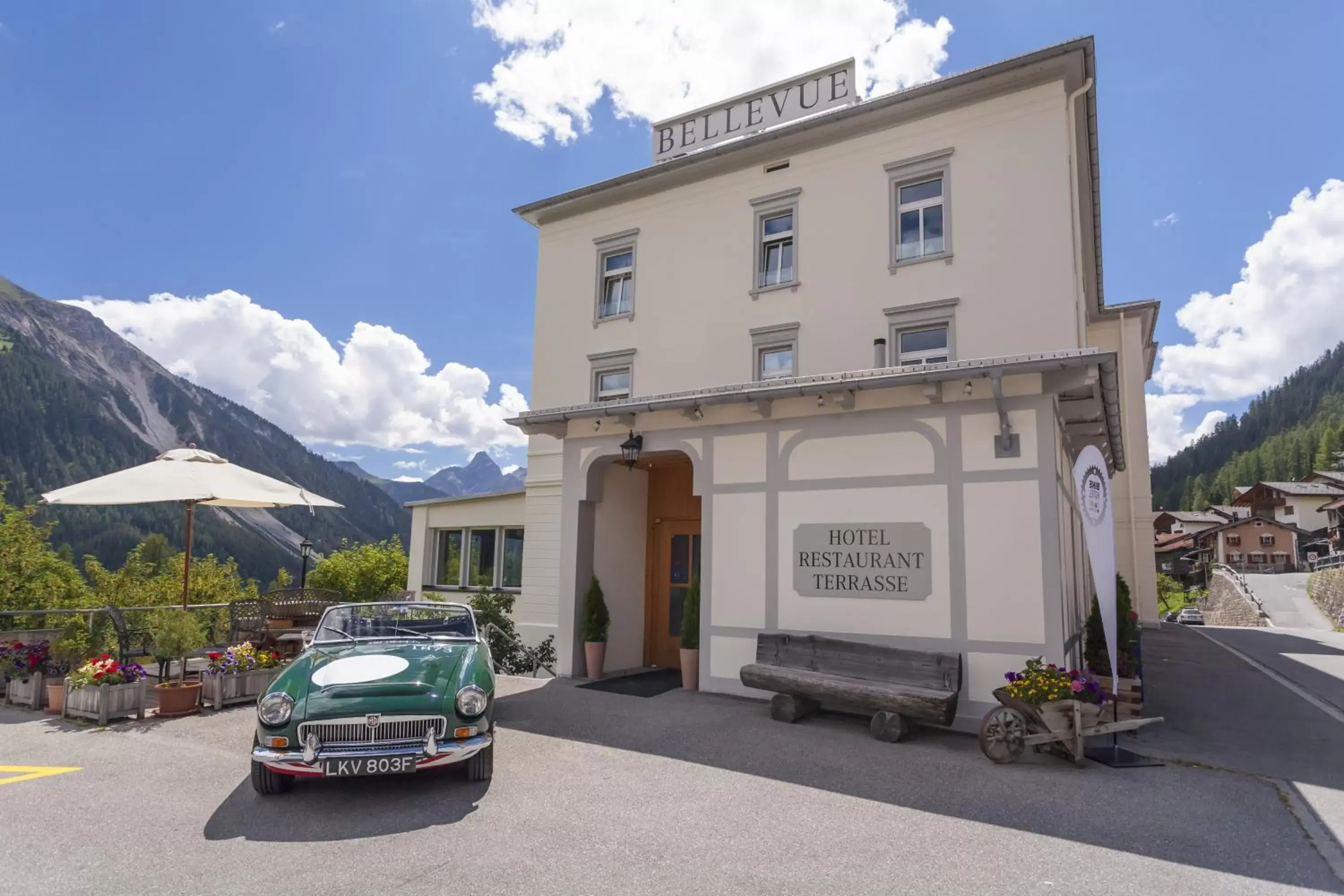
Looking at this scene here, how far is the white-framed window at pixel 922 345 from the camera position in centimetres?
1337

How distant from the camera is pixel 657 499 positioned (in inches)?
489

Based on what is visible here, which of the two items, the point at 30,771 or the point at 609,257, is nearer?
the point at 30,771

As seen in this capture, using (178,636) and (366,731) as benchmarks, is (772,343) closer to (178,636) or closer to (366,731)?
A: (178,636)

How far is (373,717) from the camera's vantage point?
530 centimetres

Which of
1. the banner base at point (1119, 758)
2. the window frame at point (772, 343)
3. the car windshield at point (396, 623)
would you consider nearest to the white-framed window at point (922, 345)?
the window frame at point (772, 343)

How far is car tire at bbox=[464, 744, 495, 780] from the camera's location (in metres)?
5.84

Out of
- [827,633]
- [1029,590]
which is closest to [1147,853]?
[1029,590]

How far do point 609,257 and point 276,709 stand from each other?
13747 mm

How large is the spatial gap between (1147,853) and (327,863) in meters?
4.92

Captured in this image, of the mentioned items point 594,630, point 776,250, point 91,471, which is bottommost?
point 594,630

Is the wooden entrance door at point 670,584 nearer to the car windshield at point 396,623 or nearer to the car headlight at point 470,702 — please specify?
the car windshield at point 396,623

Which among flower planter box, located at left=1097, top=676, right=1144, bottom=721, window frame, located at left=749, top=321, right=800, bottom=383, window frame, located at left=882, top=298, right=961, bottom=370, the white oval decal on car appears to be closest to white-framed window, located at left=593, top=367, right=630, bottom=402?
window frame, located at left=749, top=321, right=800, bottom=383

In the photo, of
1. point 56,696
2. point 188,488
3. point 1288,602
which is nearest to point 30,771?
point 56,696

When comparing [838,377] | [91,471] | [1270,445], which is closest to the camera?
[838,377]
